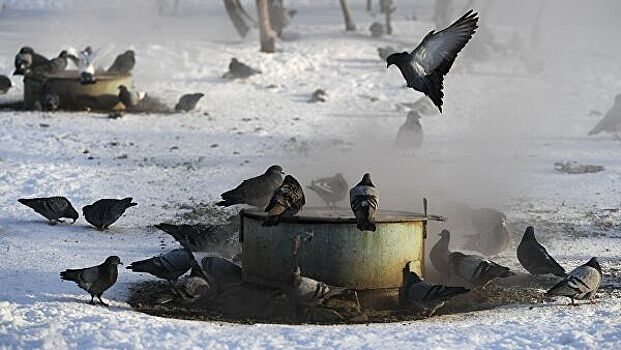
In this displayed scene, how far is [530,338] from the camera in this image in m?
7.57

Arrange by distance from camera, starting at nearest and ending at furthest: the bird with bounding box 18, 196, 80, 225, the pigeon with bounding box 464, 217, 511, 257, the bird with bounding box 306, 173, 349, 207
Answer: the pigeon with bounding box 464, 217, 511, 257 → the bird with bounding box 18, 196, 80, 225 → the bird with bounding box 306, 173, 349, 207

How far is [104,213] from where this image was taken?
11.5 meters

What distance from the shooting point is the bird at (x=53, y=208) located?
1172 centimetres

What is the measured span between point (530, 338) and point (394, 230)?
64.5 inches

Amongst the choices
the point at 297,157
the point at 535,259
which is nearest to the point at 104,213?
the point at 535,259

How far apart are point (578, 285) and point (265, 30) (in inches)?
729

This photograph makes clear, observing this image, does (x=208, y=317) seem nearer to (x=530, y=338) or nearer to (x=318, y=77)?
(x=530, y=338)

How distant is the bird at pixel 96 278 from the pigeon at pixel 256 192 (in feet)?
7.57

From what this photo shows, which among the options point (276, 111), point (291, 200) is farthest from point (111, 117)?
point (291, 200)

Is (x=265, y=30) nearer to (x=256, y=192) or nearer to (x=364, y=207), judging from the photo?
(x=256, y=192)

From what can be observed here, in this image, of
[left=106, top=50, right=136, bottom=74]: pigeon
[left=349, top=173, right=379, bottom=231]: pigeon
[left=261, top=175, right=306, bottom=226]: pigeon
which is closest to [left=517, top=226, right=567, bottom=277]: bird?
[left=349, top=173, right=379, bottom=231]: pigeon

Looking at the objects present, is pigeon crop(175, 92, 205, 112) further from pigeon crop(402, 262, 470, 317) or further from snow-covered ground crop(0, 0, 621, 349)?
pigeon crop(402, 262, 470, 317)

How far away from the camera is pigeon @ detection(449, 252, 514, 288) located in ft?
29.9

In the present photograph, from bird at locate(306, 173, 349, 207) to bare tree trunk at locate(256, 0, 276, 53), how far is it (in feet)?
47.9
